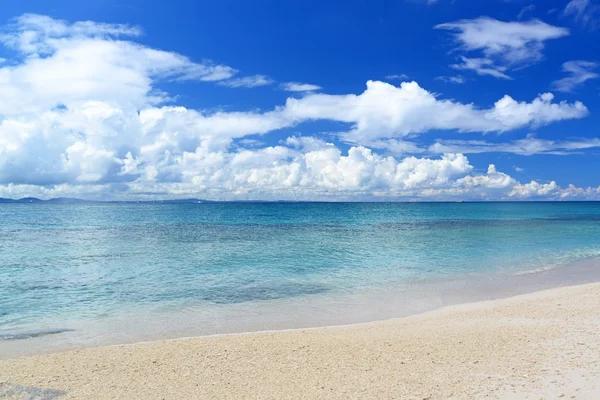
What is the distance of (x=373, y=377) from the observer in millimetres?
8695

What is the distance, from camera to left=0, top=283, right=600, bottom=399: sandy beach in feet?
26.5

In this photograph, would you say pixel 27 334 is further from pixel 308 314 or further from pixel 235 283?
pixel 235 283

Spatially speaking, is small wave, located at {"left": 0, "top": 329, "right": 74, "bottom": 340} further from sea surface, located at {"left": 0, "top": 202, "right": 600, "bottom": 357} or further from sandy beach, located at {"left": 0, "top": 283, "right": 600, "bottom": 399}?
sandy beach, located at {"left": 0, "top": 283, "right": 600, "bottom": 399}

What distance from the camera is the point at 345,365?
9445 millimetres

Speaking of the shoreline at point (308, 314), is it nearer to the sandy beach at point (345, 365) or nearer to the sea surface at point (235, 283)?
the sea surface at point (235, 283)

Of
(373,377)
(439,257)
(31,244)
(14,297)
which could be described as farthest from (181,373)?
(31,244)

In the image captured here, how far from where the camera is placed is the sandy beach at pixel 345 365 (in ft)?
26.5

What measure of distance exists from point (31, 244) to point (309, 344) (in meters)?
33.9

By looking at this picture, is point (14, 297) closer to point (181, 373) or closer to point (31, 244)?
point (181, 373)

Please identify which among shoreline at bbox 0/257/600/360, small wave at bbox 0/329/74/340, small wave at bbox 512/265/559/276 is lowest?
small wave at bbox 0/329/74/340

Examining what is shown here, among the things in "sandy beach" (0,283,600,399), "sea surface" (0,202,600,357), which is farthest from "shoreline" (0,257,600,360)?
"sandy beach" (0,283,600,399)

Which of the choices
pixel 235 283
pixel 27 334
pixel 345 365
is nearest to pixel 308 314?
pixel 345 365

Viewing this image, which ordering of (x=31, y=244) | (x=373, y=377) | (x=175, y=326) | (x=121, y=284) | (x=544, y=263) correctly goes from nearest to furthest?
(x=373, y=377), (x=175, y=326), (x=121, y=284), (x=544, y=263), (x=31, y=244)

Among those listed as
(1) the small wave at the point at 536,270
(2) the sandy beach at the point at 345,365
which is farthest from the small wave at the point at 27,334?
(1) the small wave at the point at 536,270
